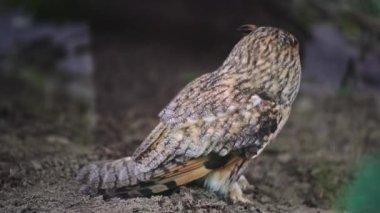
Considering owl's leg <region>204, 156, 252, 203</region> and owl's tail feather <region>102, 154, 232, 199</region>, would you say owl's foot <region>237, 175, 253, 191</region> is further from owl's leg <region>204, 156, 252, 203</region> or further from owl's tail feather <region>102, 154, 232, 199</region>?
owl's tail feather <region>102, 154, 232, 199</region>

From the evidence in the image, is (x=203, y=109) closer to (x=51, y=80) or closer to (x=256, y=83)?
(x=256, y=83)

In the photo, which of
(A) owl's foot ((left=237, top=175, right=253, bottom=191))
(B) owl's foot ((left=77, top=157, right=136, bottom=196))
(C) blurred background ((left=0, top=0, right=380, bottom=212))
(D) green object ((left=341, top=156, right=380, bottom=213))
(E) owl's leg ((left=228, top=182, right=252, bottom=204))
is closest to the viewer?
(D) green object ((left=341, top=156, right=380, bottom=213))

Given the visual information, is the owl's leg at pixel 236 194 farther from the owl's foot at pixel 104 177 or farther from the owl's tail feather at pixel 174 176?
the owl's foot at pixel 104 177

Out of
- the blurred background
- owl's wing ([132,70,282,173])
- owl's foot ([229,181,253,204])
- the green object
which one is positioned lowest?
the green object

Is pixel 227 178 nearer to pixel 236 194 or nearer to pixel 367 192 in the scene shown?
pixel 236 194

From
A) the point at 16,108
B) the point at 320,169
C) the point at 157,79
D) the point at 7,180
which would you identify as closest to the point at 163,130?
the point at 7,180

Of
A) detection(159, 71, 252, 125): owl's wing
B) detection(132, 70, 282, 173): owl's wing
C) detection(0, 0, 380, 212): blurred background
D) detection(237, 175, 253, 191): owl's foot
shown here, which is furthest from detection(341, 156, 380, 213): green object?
detection(237, 175, 253, 191): owl's foot
